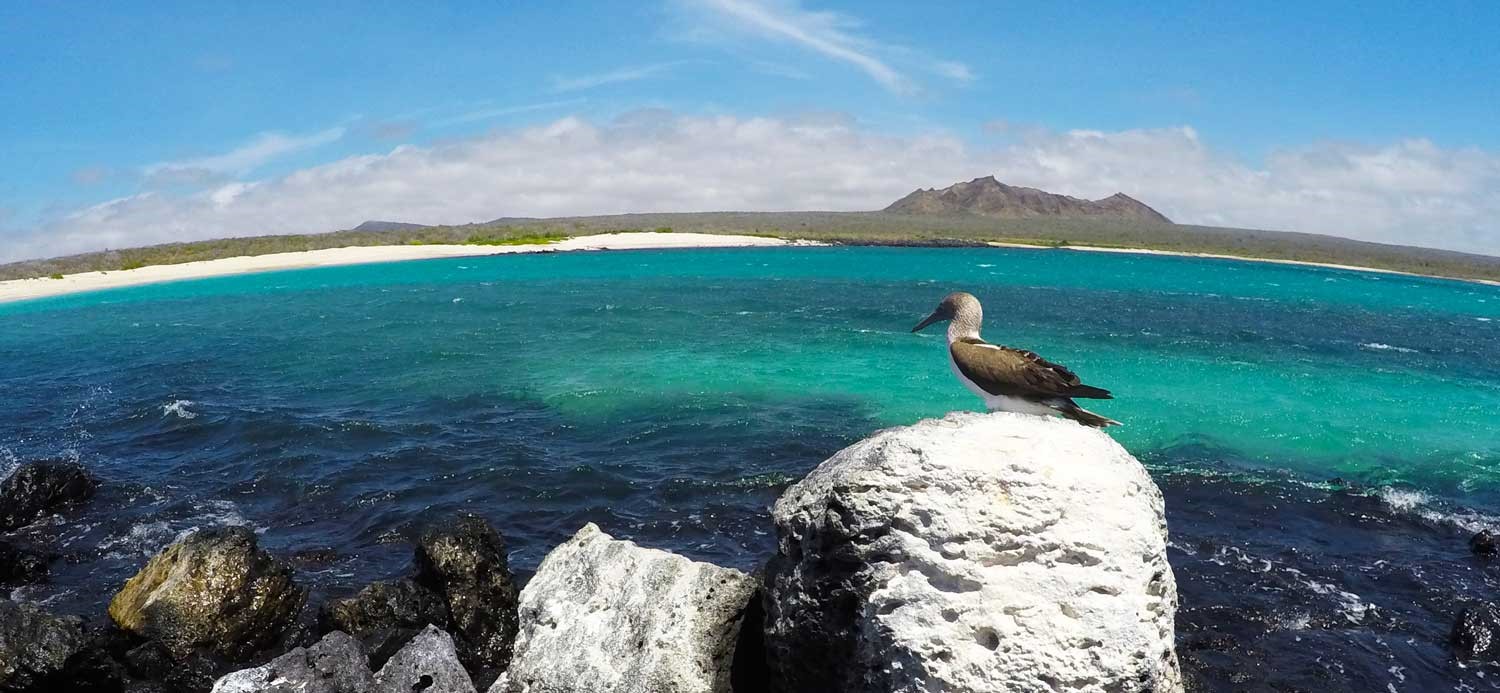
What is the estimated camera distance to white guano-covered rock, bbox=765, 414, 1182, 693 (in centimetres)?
371

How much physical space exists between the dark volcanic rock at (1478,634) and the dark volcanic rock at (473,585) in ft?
27.0

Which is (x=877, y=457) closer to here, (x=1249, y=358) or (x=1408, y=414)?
(x=1408, y=414)

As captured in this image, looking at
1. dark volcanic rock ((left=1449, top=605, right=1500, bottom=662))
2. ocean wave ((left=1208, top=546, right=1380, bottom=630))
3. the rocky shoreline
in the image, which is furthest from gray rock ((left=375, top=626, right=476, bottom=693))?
dark volcanic rock ((left=1449, top=605, right=1500, bottom=662))

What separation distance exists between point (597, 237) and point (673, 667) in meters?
83.9

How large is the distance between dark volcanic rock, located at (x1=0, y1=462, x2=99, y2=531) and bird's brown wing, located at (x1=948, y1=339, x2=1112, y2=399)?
11.3 m

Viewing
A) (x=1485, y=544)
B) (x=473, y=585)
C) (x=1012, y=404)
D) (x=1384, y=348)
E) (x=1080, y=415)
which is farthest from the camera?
(x=1384, y=348)

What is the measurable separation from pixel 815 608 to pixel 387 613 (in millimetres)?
4286

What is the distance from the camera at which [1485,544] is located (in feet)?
31.4

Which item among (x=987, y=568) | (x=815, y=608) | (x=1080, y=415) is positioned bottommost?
(x=815, y=608)

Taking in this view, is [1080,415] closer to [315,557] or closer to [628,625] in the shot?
[628,625]

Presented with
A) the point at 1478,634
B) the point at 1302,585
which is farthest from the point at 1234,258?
the point at 1478,634

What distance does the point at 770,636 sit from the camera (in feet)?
15.4

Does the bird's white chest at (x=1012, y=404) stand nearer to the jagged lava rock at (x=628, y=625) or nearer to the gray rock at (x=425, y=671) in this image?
the jagged lava rock at (x=628, y=625)

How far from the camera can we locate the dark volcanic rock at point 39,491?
400 inches
